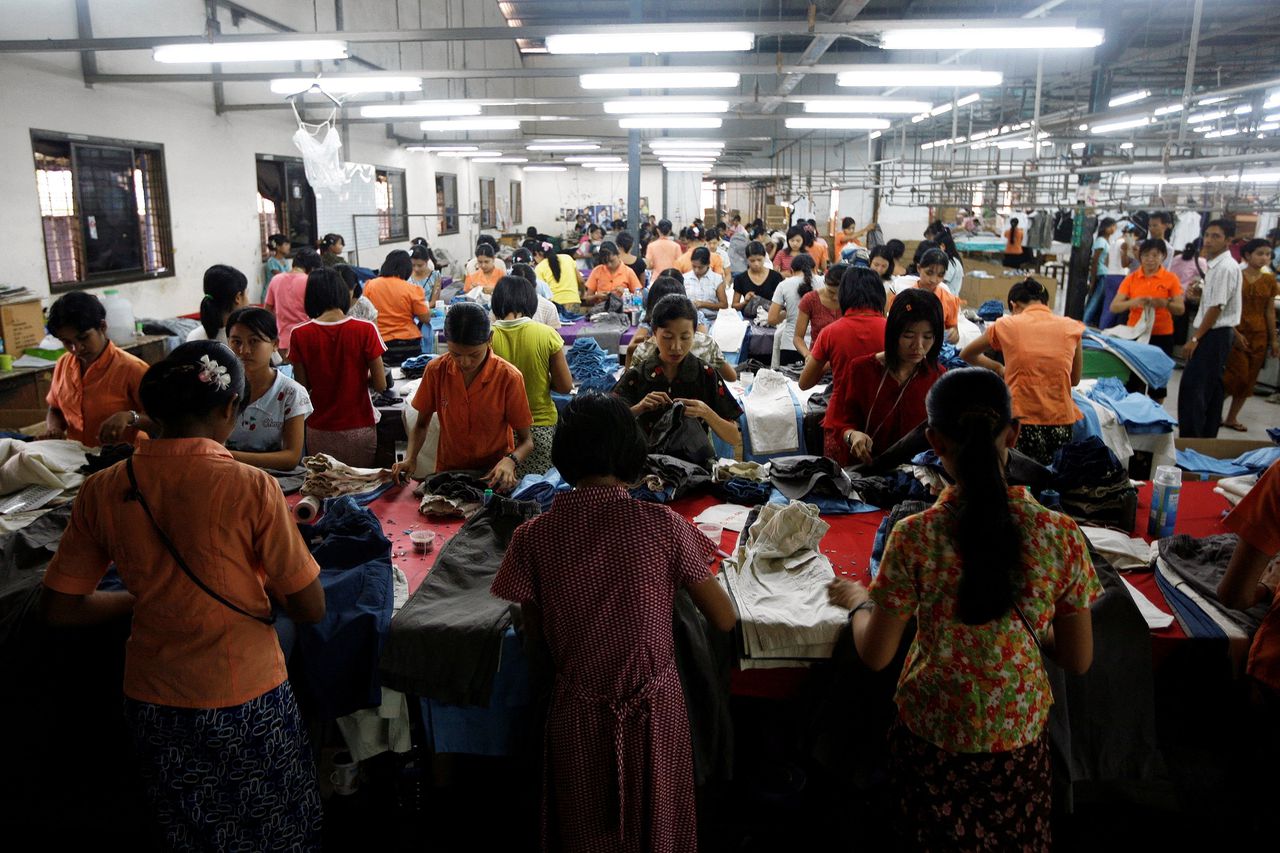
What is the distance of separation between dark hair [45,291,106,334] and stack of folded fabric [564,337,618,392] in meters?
2.84

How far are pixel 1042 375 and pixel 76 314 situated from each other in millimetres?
4366

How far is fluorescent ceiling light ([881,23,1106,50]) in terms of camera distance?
4.90m

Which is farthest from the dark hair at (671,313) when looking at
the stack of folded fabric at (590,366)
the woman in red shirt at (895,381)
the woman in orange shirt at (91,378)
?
the woman in orange shirt at (91,378)

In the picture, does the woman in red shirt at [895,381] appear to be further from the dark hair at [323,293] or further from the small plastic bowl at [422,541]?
the dark hair at [323,293]

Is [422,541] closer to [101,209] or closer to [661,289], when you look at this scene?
[661,289]

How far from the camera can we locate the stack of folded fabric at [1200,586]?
239cm

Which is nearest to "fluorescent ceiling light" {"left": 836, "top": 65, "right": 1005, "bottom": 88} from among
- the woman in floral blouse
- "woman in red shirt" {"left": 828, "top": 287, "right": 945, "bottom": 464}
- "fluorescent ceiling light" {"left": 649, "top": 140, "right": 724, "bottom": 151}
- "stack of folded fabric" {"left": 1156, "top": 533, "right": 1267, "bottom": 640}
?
"woman in red shirt" {"left": 828, "top": 287, "right": 945, "bottom": 464}

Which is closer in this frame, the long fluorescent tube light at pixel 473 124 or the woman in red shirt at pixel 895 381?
the woman in red shirt at pixel 895 381

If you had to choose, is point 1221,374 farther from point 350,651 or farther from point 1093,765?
point 350,651

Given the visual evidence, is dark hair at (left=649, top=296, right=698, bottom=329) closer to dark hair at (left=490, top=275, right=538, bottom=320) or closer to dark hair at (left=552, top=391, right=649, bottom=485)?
dark hair at (left=490, top=275, right=538, bottom=320)

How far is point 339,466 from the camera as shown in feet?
11.5

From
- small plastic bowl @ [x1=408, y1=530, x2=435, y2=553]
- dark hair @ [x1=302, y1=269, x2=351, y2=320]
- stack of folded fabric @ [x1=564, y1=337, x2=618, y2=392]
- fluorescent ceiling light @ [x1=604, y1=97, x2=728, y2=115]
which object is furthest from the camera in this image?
fluorescent ceiling light @ [x1=604, y1=97, x2=728, y2=115]

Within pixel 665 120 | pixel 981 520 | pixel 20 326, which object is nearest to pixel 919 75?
pixel 665 120

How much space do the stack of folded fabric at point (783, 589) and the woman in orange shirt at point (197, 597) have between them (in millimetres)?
1141
